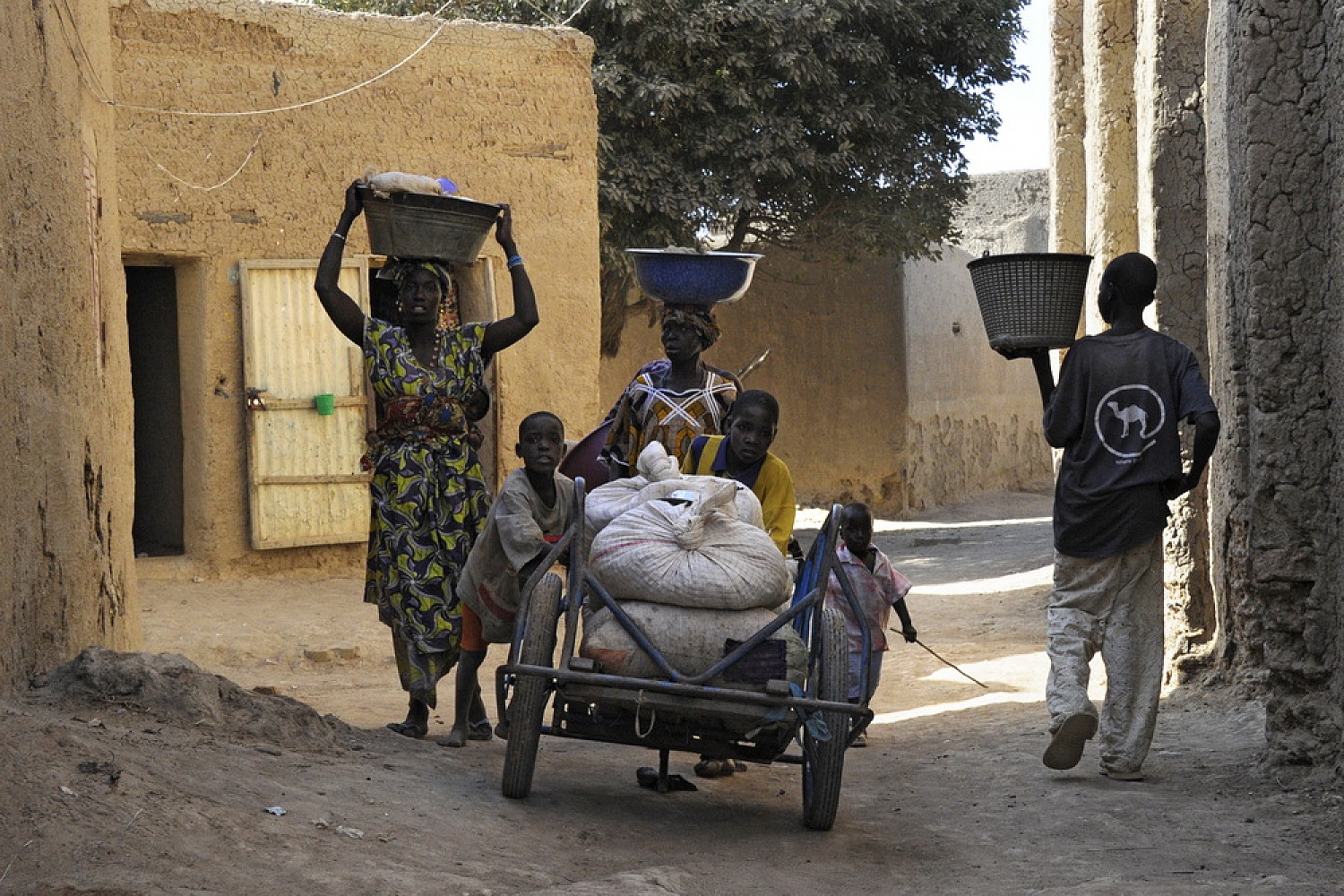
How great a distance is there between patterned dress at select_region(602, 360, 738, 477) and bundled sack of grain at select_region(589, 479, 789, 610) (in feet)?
3.24

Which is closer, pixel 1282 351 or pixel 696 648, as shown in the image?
pixel 696 648

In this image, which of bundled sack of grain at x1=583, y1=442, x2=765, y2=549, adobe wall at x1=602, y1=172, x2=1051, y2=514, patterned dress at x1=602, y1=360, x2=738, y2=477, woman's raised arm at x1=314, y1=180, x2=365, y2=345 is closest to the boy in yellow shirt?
bundled sack of grain at x1=583, y1=442, x2=765, y2=549

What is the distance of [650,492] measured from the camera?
4648 millimetres

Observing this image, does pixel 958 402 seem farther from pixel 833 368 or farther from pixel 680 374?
pixel 680 374

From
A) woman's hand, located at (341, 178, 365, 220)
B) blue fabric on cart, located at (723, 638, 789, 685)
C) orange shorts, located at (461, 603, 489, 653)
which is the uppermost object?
woman's hand, located at (341, 178, 365, 220)

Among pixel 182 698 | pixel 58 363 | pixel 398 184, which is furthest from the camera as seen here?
pixel 398 184

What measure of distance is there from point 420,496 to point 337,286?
2.69ft

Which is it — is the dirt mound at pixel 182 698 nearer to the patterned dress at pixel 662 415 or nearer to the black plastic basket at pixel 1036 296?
the patterned dress at pixel 662 415

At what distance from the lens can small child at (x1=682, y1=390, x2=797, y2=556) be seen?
4.84 meters

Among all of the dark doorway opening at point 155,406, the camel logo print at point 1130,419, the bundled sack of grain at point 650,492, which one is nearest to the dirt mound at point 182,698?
the bundled sack of grain at point 650,492

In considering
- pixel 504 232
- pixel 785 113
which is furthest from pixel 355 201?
pixel 785 113

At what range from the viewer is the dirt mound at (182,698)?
4.56 m

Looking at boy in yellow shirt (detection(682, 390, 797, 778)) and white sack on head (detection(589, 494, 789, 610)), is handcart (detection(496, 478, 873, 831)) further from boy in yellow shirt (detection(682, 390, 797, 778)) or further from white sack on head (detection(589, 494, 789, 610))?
boy in yellow shirt (detection(682, 390, 797, 778))

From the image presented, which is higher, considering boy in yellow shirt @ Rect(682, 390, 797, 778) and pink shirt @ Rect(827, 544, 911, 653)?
boy in yellow shirt @ Rect(682, 390, 797, 778)
